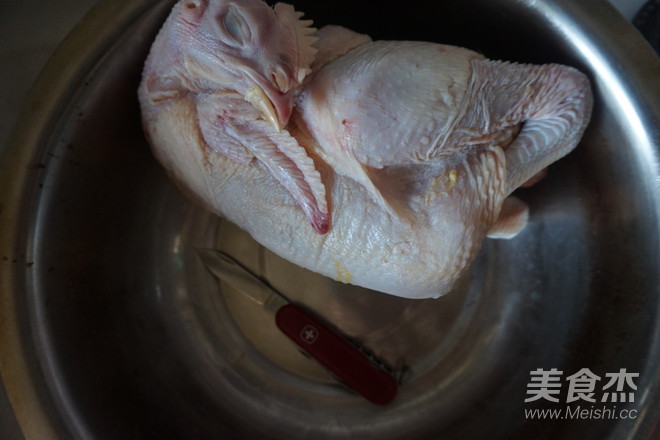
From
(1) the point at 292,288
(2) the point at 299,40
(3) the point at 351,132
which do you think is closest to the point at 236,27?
(2) the point at 299,40

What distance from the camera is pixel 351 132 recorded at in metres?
0.72

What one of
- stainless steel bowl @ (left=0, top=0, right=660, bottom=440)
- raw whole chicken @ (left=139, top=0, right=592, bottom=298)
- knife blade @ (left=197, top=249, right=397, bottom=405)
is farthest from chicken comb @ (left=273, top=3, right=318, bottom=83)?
knife blade @ (left=197, top=249, right=397, bottom=405)

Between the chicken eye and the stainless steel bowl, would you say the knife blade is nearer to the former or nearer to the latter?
the stainless steel bowl

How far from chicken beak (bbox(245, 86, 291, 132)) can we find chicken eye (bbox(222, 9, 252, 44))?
8cm

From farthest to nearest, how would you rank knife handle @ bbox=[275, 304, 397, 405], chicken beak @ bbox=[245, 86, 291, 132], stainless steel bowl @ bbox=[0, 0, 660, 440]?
1. knife handle @ bbox=[275, 304, 397, 405]
2. stainless steel bowl @ bbox=[0, 0, 660, 440]
3. chicken beak @ bbox=[245, 86, 291, 132]

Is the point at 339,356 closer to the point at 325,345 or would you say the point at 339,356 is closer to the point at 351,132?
the point at 325,345

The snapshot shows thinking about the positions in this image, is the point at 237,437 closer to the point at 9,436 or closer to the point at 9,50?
the point at 9,436

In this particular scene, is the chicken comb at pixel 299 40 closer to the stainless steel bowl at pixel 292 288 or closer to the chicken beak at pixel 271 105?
the chicken beak at pixel 271 105

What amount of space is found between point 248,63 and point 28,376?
668mm

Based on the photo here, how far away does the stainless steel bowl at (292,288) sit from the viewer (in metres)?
0.82

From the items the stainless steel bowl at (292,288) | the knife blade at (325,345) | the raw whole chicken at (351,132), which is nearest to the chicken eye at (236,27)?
the raw whole chicken at (351,132)

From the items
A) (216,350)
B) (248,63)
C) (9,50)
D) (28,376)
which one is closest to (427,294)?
(248,63)

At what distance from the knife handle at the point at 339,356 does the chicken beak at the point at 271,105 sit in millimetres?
567

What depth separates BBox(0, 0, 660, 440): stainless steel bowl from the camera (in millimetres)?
821
